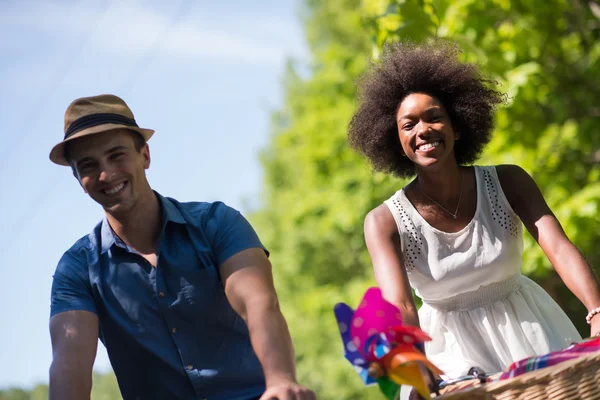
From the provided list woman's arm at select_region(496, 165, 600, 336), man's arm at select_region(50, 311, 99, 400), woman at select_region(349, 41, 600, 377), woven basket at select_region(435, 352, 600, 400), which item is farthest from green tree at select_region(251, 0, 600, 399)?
woven basket at select_region(435, 352, 600, 400)

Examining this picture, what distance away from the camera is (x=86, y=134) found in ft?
10.7

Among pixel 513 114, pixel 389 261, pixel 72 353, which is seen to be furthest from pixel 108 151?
pixel 513 114

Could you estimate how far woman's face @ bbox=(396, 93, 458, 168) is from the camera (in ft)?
12.5

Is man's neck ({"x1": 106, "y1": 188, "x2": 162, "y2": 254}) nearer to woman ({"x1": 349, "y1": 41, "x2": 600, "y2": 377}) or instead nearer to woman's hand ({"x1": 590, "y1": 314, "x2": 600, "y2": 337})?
woman ({"x1": 349, "y1": 41, "x2": 600, "y2": 377})

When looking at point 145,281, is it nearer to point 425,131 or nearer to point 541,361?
point 425,131

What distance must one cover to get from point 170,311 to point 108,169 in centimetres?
56

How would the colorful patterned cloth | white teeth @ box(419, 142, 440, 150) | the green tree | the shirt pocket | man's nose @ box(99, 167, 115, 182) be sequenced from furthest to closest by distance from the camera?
the green tree, white teeth @ box(419, 142, 440, 150), the shirt pocket, man's nose @ box(99, 167, 115, 182), the colorful patterned cloth

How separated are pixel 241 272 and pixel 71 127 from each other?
0.81 meters

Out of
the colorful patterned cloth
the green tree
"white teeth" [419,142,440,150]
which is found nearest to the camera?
the colorful patterned cloth

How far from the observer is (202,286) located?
338 cm

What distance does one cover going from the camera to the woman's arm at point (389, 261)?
3.46 meters

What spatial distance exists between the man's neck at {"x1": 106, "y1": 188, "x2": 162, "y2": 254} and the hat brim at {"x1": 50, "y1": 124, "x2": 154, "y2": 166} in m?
0.22

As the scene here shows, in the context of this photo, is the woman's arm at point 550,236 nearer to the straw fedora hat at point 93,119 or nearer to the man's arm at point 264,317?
the man's arm at point 264,317

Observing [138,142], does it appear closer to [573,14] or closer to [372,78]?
[372,78]
